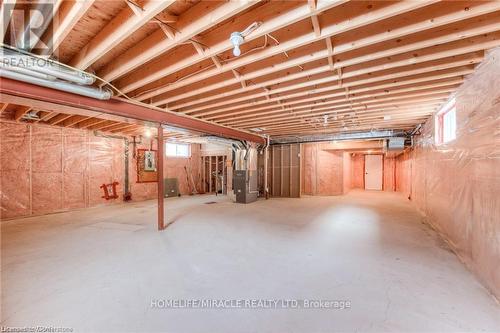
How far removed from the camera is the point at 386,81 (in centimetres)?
287

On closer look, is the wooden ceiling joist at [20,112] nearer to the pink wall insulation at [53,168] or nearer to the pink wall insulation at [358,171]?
the pink wall insulation at [53,168]

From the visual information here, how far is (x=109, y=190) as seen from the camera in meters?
6.41

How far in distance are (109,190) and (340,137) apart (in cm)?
729

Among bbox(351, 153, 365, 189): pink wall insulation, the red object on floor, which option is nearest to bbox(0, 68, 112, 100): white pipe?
the red object on floor

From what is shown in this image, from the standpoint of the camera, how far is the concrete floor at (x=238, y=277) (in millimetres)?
1528

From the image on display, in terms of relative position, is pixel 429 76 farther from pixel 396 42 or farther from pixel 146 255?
pixel 146 255

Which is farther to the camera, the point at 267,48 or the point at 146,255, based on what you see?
the point at 146,255

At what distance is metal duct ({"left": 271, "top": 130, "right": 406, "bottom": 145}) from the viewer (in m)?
6.25

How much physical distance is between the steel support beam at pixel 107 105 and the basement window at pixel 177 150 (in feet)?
12.1

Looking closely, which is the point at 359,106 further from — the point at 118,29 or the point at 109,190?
the point at 109,190

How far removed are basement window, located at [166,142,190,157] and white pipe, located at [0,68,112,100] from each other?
18.1 feet

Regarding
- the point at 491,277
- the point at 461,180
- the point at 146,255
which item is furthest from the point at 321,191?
the point at 146,255

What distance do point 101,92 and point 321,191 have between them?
762cm

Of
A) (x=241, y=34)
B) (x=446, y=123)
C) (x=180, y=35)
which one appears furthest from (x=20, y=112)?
(x=446, y=123)
